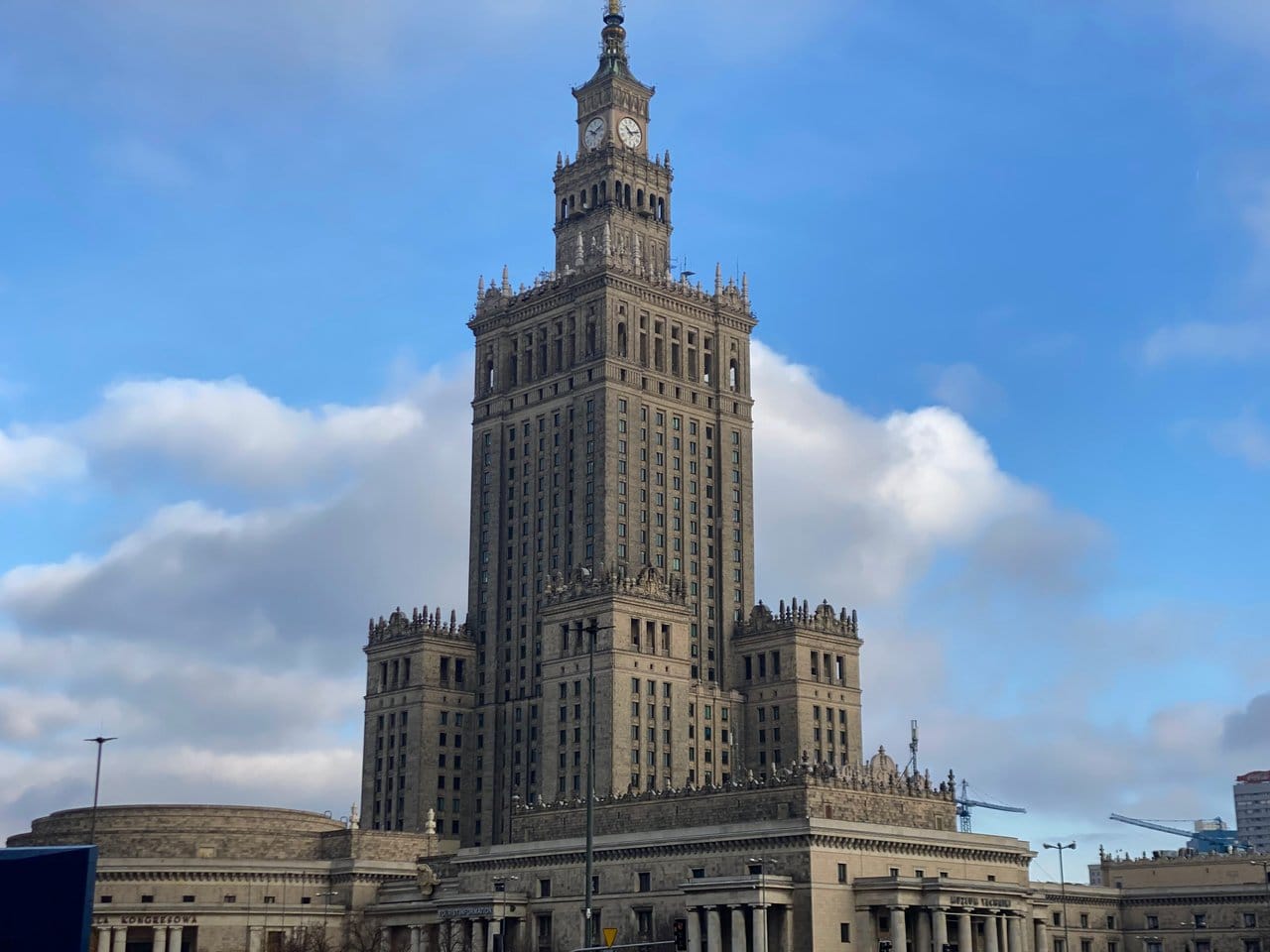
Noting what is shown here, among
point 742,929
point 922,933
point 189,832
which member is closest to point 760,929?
point 742,929

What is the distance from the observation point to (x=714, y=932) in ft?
433

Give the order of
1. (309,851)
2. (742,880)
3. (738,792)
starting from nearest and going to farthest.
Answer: (742,880), (738,792), (309,851)

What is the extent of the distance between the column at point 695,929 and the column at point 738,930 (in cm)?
304

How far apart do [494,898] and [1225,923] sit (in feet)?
260

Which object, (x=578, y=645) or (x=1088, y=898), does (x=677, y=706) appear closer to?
(x=578, y=645)

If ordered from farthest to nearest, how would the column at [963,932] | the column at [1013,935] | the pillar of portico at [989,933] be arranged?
1. the column at [1013,935]
2. the pillar of portico at [989,933]
3. the column at [963,932]

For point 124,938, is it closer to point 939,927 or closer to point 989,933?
point 939,927

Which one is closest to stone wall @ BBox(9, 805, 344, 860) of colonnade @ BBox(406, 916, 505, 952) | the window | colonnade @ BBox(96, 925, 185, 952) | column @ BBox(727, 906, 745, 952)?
colonnade @ BBox(96, 925, 185, 952)

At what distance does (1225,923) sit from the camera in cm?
17450

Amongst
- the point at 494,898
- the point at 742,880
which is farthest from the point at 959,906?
the point at 494,898

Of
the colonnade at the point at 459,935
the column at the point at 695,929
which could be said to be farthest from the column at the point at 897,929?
the colonnade at the point at 459,935

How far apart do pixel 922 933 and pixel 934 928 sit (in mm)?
1349

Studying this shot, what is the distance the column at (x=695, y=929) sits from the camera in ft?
435

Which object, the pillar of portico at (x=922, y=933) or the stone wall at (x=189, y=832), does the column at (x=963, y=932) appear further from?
the stone wall at (x=189, y=832)
